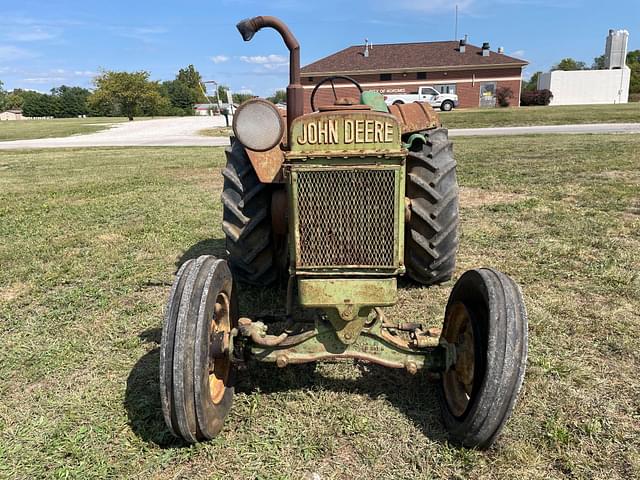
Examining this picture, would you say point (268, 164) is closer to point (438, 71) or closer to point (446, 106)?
point (446, 106)

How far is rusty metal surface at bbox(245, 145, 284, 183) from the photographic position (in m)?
3.41

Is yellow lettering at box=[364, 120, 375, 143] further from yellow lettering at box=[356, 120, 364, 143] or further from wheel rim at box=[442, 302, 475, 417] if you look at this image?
wheel rim at box=[442, 302, 475, 417]

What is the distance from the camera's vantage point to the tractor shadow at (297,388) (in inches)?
105

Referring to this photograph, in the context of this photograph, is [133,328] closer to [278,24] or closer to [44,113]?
[278,24]

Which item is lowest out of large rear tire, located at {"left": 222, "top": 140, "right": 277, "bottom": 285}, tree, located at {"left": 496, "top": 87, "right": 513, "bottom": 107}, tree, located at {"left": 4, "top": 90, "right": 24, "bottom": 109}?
large rear tire, located at {"left": 222, "top": 140, "right": 277, "bottom": 285}

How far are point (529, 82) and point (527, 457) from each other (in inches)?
3502

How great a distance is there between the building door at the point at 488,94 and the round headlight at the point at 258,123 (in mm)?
44860

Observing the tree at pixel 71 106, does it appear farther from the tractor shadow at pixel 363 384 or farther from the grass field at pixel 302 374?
the tractor shadow at pixel 363 384

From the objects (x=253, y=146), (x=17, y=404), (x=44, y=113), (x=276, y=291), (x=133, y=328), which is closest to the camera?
(x=253, y=146)

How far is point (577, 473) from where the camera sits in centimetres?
233

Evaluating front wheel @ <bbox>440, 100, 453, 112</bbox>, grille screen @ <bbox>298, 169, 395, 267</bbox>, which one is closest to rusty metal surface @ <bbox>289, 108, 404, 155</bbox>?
grille screen @ <bbox>298, 169, 395, 267</bbox>

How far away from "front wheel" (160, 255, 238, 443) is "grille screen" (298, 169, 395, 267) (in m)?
0.48

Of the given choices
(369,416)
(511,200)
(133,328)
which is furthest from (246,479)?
(511,200)

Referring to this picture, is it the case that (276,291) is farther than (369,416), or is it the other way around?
(276,291)
